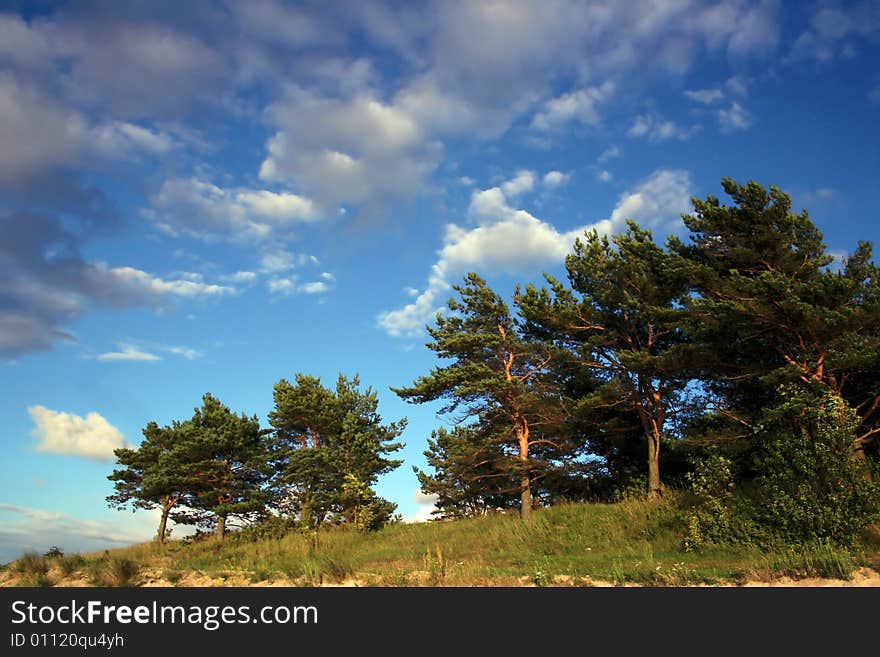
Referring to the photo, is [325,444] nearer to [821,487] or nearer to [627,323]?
[627,323]

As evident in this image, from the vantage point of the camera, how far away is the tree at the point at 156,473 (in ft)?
112

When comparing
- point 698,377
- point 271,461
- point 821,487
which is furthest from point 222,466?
point 821,487

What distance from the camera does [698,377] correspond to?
24.1m

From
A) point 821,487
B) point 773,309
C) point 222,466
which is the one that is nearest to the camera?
point 821,487

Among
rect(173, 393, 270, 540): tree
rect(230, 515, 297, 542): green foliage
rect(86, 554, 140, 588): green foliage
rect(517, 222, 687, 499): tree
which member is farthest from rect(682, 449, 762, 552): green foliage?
rect(173, 393, 270, 540): tree

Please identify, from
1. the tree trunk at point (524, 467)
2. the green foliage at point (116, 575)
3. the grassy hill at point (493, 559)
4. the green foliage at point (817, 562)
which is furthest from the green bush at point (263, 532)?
the green foliage at point (817, 562)

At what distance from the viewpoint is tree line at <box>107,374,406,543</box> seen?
3394 cm

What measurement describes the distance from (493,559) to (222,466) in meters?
22.6

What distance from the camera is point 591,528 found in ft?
66.6

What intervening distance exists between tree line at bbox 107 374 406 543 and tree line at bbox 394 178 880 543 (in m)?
4.81
